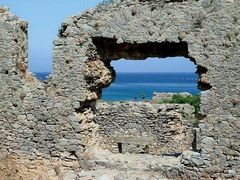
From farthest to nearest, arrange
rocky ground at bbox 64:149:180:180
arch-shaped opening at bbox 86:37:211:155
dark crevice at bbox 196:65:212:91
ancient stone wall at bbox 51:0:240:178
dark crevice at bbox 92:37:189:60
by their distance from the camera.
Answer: arch-shaped opening at bbox 86:37:211:155 → dark crevice at bbox 92:37:189:60 → rocky ground at bbox 64:149:180:180 → dark crevice at bbox 196:65:212:91 → ancient stone wall at bbox 51:0:240:178

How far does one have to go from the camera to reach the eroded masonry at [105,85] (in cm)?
870

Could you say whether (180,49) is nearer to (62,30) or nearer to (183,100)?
(62,30)

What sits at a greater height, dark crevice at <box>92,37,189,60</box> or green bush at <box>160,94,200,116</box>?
dark crevice at <box>92,37,189,60</box>

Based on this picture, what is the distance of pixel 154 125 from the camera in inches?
701

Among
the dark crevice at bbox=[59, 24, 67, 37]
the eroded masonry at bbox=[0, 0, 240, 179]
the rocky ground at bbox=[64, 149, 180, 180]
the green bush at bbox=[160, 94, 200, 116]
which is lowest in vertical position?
the green bush at bbox=[160, 94, 200, 116]

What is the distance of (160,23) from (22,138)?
363 cm

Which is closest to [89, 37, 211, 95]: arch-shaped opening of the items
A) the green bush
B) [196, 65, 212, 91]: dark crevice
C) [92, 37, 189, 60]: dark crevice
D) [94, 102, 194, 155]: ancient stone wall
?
[92, 37, 189, 60]: dark crevice

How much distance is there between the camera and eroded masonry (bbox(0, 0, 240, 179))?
8695 millimetres

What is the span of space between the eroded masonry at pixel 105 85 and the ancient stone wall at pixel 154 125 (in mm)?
7457

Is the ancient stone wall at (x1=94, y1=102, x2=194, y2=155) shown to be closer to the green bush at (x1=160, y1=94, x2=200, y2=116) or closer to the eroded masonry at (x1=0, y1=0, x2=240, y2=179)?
the green bush at (x1=160, y1=94, x2=200, y2=116)

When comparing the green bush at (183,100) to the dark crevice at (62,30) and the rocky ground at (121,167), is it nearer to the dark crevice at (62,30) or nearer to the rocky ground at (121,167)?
the rocky ground at (121,167)

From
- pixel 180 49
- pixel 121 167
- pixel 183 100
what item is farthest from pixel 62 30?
pixel 183 100

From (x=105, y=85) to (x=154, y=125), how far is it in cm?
816

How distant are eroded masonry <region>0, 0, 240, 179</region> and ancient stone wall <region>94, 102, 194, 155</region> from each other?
294 inches
